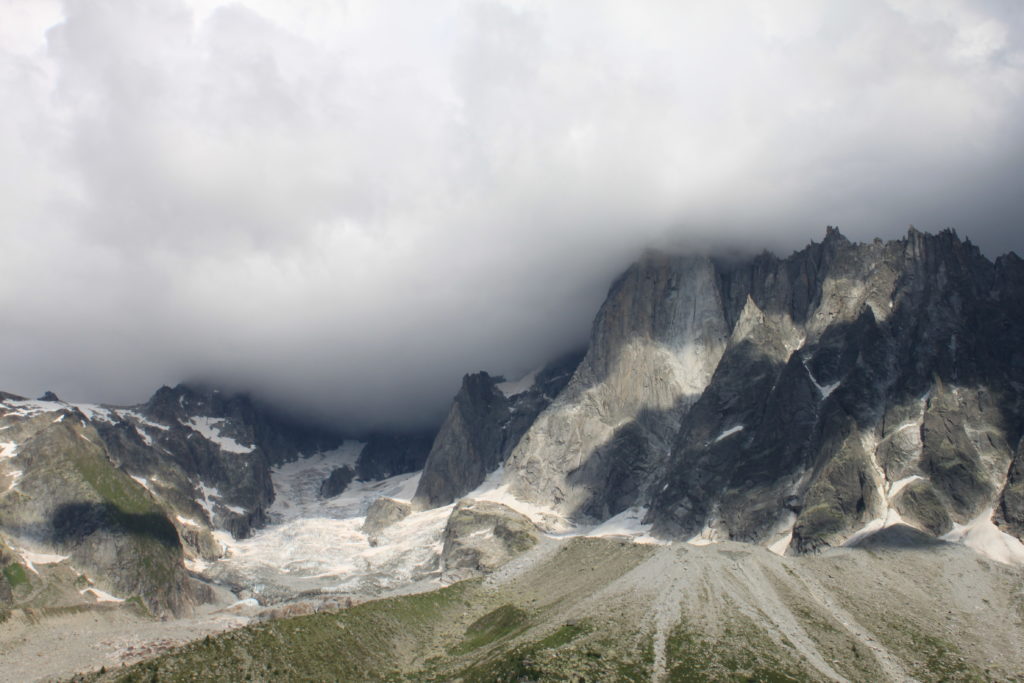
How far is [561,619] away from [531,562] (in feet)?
158

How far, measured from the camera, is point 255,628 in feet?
342

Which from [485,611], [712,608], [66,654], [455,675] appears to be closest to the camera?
[455,675]

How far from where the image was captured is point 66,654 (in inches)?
6417

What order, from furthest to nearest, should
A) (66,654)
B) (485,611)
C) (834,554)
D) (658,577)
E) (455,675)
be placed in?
1. (834,554)
2. (66,654)
3. (485,611)
4. (658,577)
5. (455,675)

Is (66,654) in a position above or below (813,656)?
below

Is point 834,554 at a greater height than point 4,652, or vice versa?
point 834,554

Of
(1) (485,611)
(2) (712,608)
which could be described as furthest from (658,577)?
Answer: (1) (485,611)

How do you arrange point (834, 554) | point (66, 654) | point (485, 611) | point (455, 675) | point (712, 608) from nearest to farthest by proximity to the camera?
point (455, 675)
point (712, 608)
point (485, 611)
point (66, 654)
point (834, 554)

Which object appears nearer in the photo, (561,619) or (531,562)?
(561,619)

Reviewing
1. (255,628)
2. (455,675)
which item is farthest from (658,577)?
(255,628)

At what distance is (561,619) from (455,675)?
22933 millimetres

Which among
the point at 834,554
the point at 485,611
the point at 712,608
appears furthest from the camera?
the point at 834,554

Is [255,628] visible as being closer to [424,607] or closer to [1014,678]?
[424,607]

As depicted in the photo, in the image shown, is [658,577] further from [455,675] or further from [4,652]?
[4,652]
